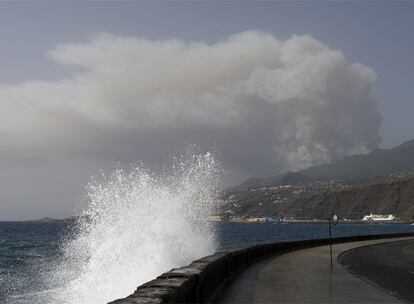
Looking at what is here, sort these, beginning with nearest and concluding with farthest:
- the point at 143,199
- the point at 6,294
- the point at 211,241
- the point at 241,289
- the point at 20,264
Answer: the point at 241,289, the point at 6,294, the point at 143,199, the point at 211,241, the point at 20,264

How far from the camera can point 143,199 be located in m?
32.7

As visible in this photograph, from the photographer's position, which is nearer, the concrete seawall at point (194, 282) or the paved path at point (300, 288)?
the concrete seawall at point (194, 282)

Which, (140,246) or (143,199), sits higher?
(143,199)

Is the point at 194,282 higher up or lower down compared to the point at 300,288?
higher up

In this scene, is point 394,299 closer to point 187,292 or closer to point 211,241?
point 187,292

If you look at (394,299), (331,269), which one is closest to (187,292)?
(394,299)

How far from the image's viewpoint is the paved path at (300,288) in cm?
1130

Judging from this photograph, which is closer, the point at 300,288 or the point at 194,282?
the point at 194,282

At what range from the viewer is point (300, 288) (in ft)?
42.8

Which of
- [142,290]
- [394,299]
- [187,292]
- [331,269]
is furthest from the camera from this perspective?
[331,269]

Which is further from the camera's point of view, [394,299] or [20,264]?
[20,264]

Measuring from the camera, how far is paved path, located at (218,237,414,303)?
37.1 feet

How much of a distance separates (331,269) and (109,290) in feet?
35.5

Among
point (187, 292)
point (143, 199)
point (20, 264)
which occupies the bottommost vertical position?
point (20, 264)
